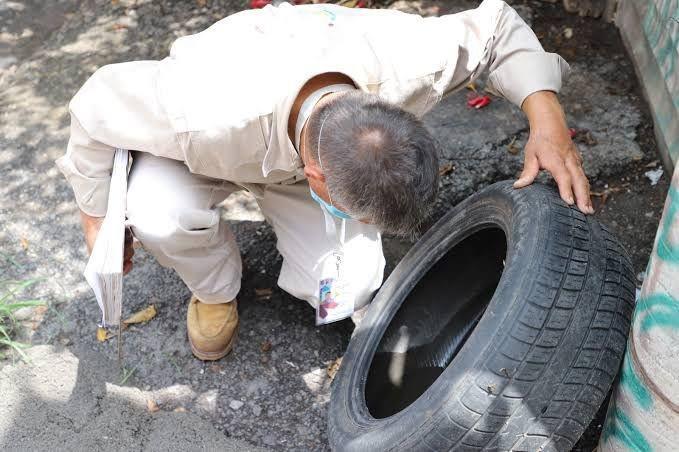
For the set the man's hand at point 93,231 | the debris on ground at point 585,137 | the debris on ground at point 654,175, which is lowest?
the debris on ground at point 654,175

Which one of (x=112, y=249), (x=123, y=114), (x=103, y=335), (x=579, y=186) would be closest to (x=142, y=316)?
(x=103, y=335)

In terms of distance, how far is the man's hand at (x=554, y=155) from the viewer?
213 cm

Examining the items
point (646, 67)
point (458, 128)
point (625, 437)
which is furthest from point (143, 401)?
point (646, 67)

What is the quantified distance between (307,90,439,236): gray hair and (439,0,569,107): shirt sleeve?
0.56 metres

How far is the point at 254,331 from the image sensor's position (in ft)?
9.13

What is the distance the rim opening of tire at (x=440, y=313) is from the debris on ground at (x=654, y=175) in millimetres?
858

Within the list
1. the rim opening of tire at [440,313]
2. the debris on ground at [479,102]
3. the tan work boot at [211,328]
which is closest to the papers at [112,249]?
the tan work boot at [211,328]

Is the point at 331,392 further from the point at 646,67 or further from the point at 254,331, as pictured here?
the point at 646,67

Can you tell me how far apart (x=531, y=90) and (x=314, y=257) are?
0.94 m

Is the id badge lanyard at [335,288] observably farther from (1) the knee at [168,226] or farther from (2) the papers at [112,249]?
(2) the papers at [112,249]

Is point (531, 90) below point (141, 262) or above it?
above

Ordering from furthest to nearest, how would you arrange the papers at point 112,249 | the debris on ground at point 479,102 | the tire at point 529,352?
the debris on ground at point 479,102, the papers at point 112,249, the tire at point 529,352

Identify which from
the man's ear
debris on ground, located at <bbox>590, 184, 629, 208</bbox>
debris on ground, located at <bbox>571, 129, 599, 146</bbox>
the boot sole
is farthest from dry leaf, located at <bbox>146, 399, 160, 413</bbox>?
debris on ground, located at <bbox>571, 129, 599, 146</bbox>

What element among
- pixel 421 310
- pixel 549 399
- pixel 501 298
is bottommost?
pixel 421 310
